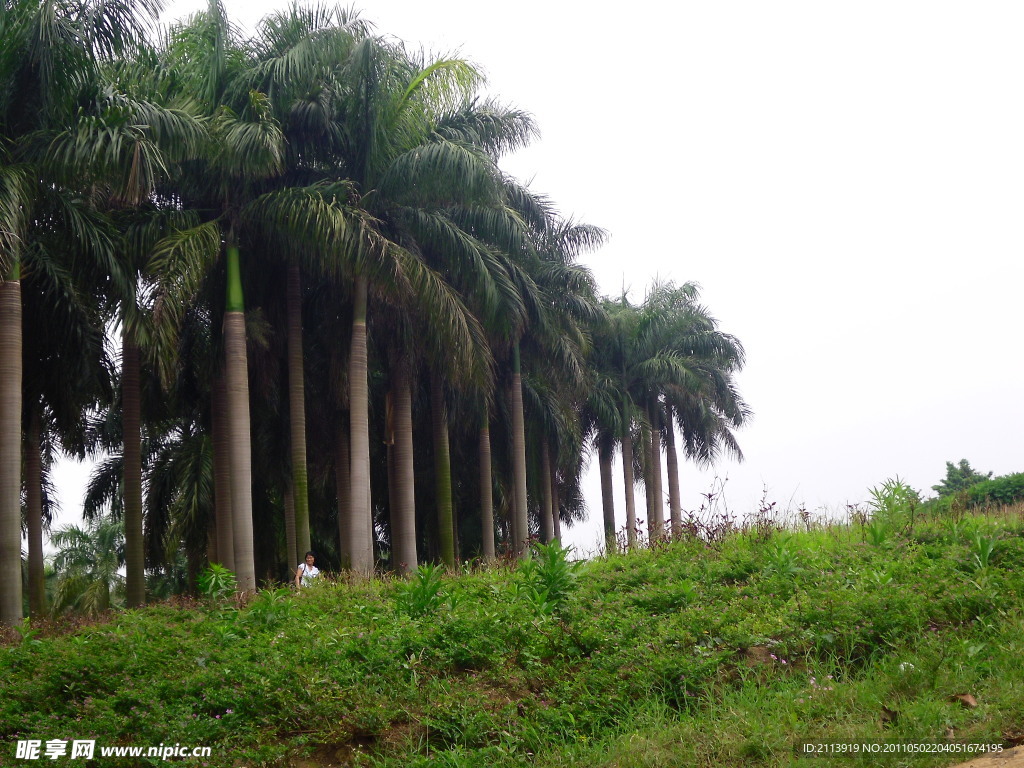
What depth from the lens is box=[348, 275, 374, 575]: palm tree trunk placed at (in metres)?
17.7

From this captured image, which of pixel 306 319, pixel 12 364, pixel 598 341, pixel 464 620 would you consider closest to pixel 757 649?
pixel 464 620

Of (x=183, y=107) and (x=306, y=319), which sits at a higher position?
(x=183, y=107)

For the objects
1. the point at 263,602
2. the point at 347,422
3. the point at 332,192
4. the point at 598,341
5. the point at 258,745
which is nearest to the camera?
the point at 258,745

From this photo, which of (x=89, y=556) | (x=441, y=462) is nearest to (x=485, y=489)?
(x=441, y=462)

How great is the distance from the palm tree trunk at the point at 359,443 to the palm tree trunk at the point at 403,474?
→ 2.04m

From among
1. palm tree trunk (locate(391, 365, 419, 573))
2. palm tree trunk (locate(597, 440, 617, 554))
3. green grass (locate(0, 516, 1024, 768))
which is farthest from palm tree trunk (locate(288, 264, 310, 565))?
palm tree trunk (locate(597, 440, 617, 554))

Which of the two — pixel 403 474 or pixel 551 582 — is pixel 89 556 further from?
pixel 551 582

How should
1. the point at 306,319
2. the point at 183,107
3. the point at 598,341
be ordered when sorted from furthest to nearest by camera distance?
the point at 598,341 < the point at 306,319 < the point at 183,107

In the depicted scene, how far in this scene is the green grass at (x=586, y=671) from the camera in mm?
6105

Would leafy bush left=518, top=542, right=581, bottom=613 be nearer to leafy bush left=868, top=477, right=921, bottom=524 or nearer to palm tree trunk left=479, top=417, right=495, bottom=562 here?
leafy bush left=868, top=477, right=921, bottom=524

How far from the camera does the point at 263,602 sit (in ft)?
32.9

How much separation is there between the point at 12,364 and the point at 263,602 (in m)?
5.88

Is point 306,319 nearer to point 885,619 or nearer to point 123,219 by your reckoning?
point 123,219

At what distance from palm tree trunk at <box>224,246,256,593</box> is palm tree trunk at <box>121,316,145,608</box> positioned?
1.99 meters
